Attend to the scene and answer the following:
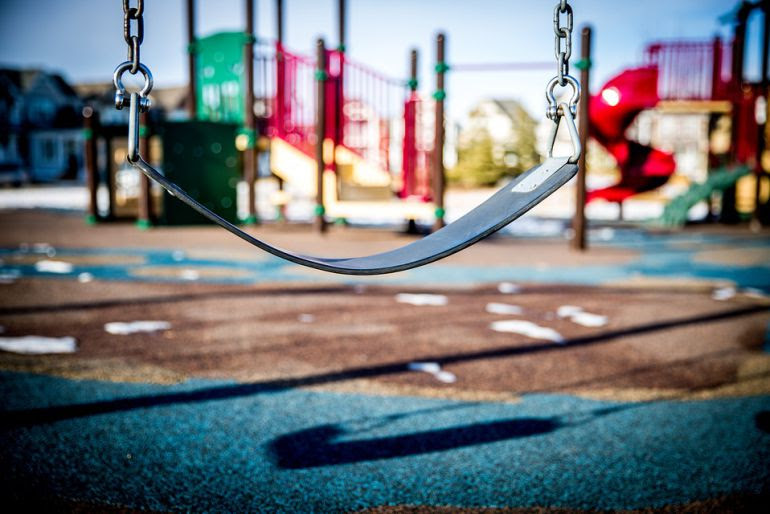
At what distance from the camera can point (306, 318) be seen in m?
4.43

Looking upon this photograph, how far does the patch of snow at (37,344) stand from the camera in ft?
11.5

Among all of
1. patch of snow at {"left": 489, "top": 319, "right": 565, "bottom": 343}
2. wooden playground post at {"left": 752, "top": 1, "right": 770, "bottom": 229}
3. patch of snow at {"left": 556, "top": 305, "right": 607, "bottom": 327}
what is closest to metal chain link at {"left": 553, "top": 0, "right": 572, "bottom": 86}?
patch of snow at {"left": 489, "top": 319, "right": 565, "bottom": 343}

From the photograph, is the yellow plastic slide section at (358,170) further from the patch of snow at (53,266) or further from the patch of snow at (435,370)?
the patch of snow at (435,370)

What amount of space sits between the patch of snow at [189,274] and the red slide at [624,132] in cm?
723

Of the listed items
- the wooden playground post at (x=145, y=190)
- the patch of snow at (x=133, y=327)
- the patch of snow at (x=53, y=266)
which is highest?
the wooden playground post at (x=145, y=190)

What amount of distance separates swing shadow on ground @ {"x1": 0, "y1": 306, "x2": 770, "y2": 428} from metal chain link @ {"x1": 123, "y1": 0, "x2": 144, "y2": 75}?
159cm

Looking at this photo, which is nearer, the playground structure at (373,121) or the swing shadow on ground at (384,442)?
the swing shadow on ground at (384,442)

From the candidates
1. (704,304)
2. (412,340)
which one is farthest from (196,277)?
(704,304)

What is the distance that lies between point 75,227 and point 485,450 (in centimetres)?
978

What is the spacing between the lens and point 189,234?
9.80 meters

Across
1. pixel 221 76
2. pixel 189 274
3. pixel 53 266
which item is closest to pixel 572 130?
pixel 189 274

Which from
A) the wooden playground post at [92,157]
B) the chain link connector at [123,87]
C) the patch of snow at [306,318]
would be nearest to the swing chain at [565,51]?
the chain link connector at [123,87]

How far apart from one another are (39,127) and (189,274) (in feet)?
131

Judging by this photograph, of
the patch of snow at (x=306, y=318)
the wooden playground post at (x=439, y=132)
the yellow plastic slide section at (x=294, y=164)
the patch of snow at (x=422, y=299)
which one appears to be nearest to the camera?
the patch of snow at (x=306, y=318)
